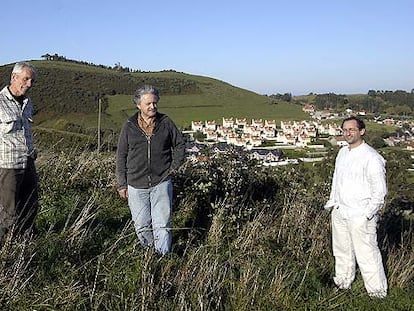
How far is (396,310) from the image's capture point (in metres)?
4.14

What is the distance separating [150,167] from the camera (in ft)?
15.5

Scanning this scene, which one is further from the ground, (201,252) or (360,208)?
(360,208)

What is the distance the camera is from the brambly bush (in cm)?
352

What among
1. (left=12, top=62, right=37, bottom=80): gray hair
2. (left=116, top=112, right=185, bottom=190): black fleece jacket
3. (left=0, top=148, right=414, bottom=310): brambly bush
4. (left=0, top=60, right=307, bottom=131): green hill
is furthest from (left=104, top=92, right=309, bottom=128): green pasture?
(left=12, top=62, right=37, bottom=80): gray hair

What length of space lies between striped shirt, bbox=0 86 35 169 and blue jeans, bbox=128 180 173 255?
3.27 feet

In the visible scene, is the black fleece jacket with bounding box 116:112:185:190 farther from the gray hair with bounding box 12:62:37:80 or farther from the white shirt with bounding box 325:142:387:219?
the white shirt with bounding box 325:142:387:219

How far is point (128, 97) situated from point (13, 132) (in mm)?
51956

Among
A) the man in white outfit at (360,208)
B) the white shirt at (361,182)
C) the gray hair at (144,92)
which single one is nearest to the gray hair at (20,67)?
the gray hair at (144,92)

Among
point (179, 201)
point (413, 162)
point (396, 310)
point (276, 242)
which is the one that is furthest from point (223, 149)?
point (413, 162)

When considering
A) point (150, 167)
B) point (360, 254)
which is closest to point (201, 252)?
point (150, 167)

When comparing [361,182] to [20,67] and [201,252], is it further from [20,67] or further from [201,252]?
[20,67]

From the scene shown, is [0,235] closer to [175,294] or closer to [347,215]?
[175,294]

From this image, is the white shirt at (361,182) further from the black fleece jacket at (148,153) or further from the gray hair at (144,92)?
the gray hair at (144,92)

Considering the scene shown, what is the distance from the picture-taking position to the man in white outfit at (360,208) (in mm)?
4516
